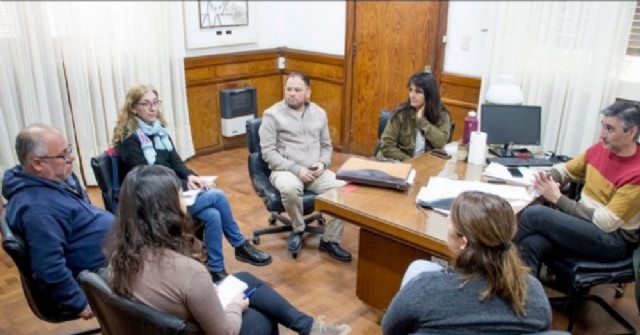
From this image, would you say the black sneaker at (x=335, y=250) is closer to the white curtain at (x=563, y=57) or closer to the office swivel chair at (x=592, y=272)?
the office swivel chair at (x=592, y=272)

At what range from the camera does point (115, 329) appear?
1.24 metres

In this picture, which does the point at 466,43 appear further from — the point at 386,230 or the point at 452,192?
the point at 386,230

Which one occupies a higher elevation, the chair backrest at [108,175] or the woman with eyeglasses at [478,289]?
the woman with eyeglasses at [478,289]

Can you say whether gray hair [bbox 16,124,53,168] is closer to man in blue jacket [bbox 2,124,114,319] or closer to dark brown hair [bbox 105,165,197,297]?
man in blue jacket [bbox 2,124,114,319]

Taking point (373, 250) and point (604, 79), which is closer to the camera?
point (373, 250)

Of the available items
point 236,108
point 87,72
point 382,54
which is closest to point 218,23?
point 236,108

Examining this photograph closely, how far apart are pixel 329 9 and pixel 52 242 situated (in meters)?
3.20

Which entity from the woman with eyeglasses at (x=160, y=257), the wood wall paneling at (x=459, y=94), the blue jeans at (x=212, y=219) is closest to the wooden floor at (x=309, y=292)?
the blue jeans at (x=212, y=219)

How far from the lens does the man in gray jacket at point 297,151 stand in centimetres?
267

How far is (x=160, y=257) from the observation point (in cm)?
125

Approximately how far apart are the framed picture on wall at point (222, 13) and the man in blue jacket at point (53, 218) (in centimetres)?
247

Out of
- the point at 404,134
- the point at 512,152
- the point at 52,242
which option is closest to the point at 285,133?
the point at 404,134

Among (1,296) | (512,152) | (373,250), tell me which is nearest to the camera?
(373,250)

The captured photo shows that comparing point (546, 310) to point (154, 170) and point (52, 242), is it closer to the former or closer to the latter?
point (154, 170)
